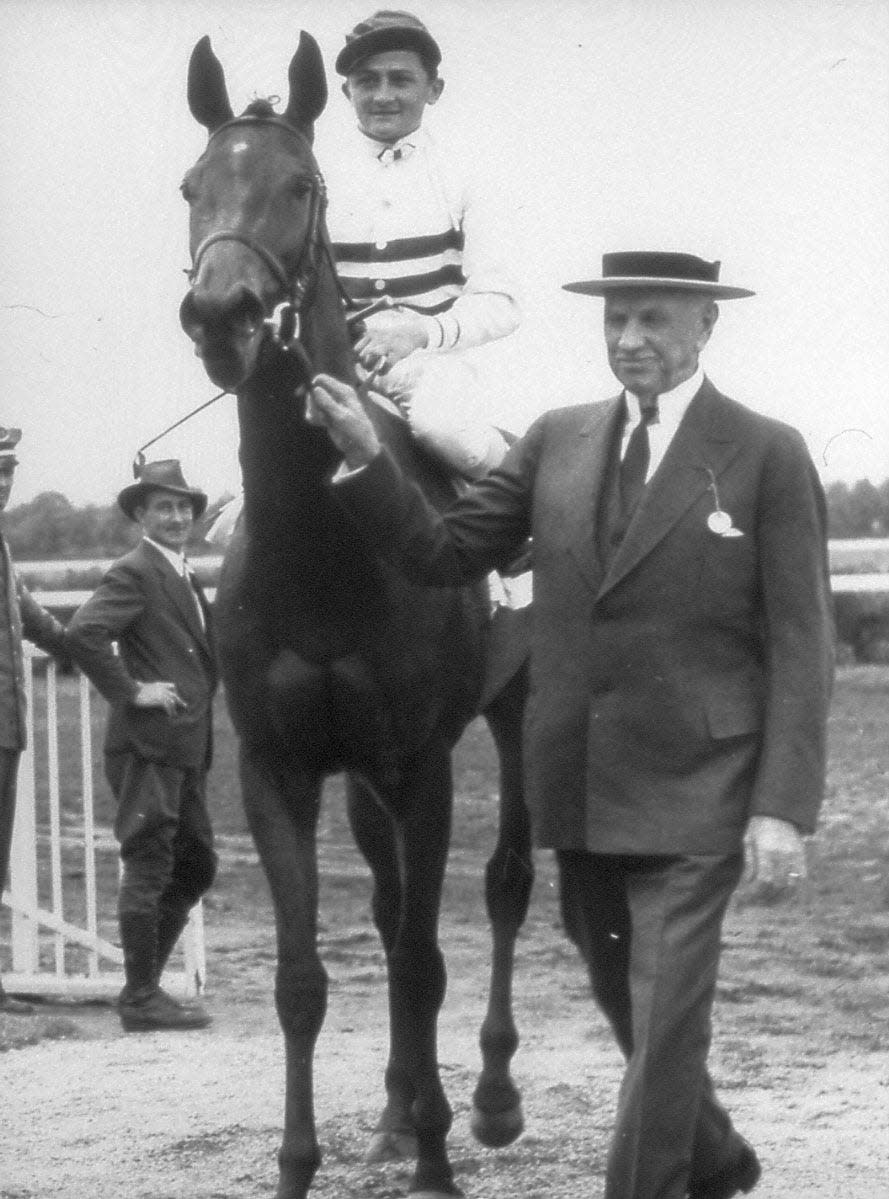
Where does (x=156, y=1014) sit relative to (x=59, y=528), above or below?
below

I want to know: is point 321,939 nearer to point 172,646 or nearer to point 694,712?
point 172,646

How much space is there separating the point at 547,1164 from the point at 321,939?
3.52 meters

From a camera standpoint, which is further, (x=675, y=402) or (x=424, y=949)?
(x=424, y=949)

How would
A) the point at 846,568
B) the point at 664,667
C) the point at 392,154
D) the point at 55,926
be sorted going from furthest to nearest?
the point at 846,568 < the point at 55,926 < the point at 392,154 < the point at 664,667

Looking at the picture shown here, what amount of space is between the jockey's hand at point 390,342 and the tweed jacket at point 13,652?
2682mm

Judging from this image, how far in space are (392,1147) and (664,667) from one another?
206cm

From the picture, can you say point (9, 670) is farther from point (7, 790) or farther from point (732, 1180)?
point (732, 1180)

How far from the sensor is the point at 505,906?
21.1 ft

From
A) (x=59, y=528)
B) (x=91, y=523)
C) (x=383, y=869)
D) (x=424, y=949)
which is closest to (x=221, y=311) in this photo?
(x=424, y=949)

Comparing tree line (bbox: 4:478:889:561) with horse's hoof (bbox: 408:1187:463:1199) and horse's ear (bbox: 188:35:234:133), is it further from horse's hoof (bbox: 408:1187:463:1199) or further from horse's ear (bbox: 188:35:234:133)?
horse's hoof (bbox: 408:1187:463:1199)

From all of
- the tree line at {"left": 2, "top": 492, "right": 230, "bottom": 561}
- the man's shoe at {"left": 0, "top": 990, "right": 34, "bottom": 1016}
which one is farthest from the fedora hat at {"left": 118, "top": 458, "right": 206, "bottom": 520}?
the man's shoe at {"left": 0, "top": 990, "right": 34, "bottom": 1016}

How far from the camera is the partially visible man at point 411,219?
5.47 m

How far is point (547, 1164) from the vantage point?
18.1 ft

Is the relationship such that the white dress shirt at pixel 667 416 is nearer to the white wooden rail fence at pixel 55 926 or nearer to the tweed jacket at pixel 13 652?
the tweed jacket at pixel 13 652
